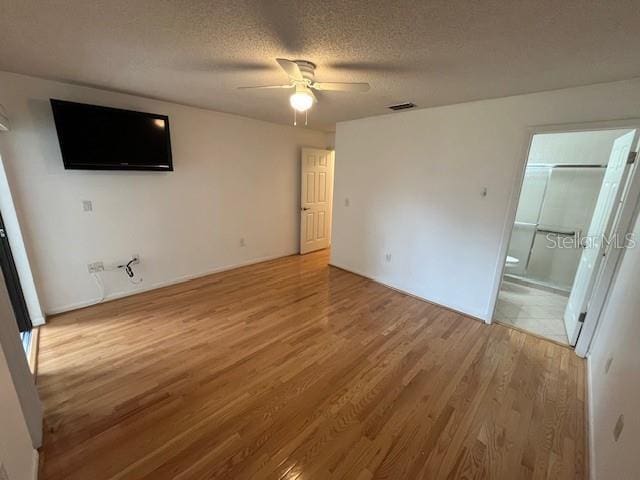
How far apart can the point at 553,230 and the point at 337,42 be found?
4301 mm

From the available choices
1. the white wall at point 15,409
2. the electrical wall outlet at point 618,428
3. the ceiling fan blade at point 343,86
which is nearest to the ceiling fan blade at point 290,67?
A: the ceiling fan blade at point 343,86

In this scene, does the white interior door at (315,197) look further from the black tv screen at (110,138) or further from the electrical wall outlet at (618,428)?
the electrical wall outlet at (618,428)

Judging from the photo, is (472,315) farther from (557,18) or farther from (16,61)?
(16,61)

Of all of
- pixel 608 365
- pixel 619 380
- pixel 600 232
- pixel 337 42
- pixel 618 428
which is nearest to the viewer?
pixel 618 428

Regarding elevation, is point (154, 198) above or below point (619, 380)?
above

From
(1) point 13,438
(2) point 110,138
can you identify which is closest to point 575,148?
(2) point 110,138

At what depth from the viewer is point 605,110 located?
2074mm

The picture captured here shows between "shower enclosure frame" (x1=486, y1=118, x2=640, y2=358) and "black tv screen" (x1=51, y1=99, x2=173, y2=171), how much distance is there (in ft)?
12.5

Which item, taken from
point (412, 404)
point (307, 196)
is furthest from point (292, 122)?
point (412, 404)

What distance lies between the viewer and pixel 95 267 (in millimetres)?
2951

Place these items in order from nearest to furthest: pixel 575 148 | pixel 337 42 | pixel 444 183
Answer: pixel 337 42
pixel 444 183
pixel 575 148

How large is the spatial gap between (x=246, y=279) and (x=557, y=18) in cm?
376

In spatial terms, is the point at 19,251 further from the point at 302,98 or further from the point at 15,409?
the point at 302,98

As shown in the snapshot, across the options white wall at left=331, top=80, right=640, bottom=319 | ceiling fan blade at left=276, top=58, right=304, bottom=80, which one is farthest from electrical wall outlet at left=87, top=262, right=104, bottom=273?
white wall at left=331, top=80, right=640, bottom=319
